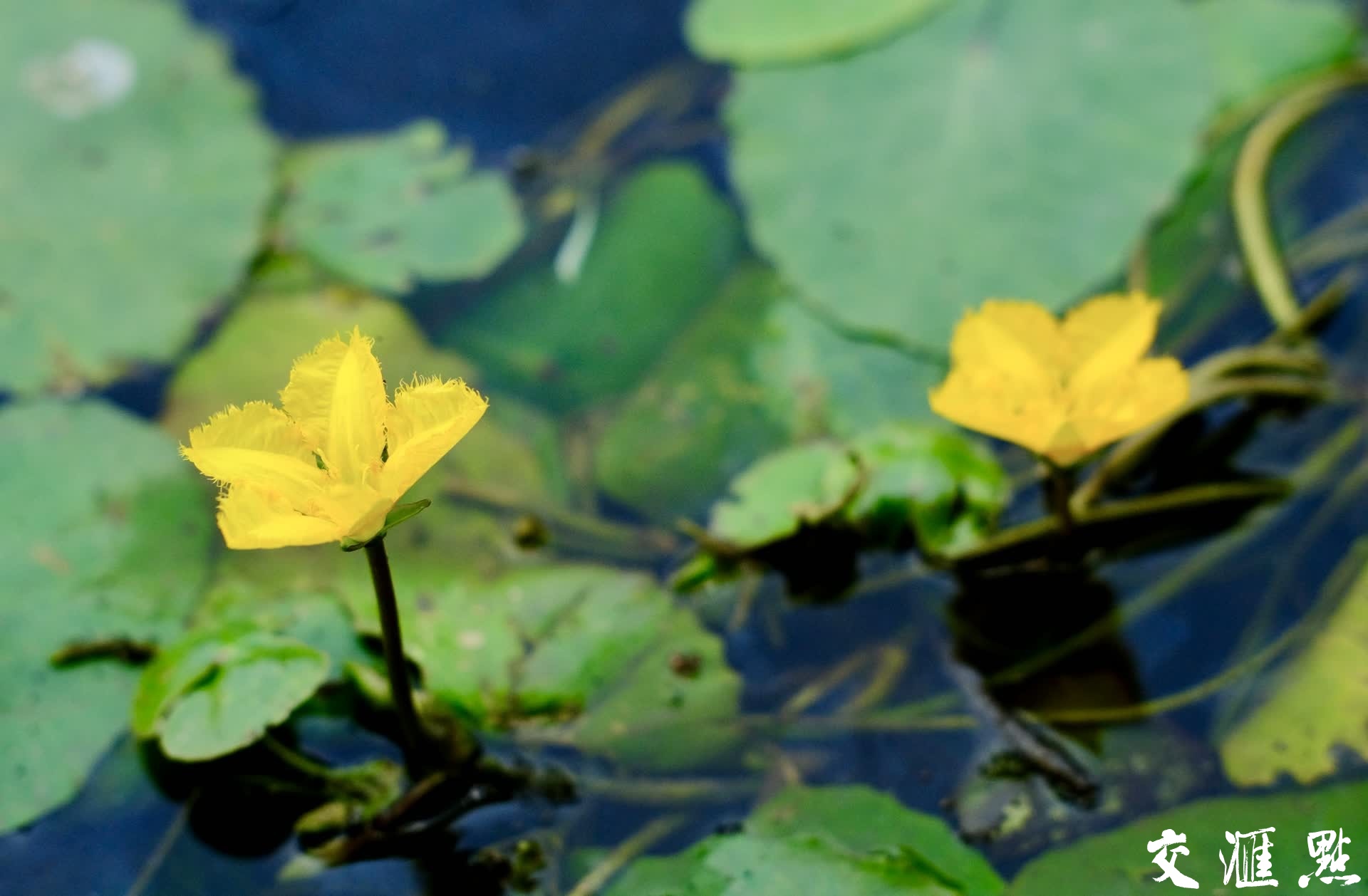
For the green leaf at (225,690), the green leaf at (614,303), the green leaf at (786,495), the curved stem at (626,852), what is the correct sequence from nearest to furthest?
1. the green leaf at (225,690)
2. the curved stem at (626,852)
3. the green leaf at (786,495)
4. the green leaf at (614,303)

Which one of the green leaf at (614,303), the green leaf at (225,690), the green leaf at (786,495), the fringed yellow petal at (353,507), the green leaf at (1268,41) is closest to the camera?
the fringed yellow petal at (353,507)

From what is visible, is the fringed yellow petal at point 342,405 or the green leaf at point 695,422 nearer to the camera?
the fringed yellow petal at point 342,405

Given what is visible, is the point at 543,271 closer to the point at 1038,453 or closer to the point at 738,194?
the point at 738,194

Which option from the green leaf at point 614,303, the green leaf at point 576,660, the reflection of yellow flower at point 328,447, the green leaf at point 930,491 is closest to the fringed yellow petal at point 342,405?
the reflection of yellow flower at point 328,447
